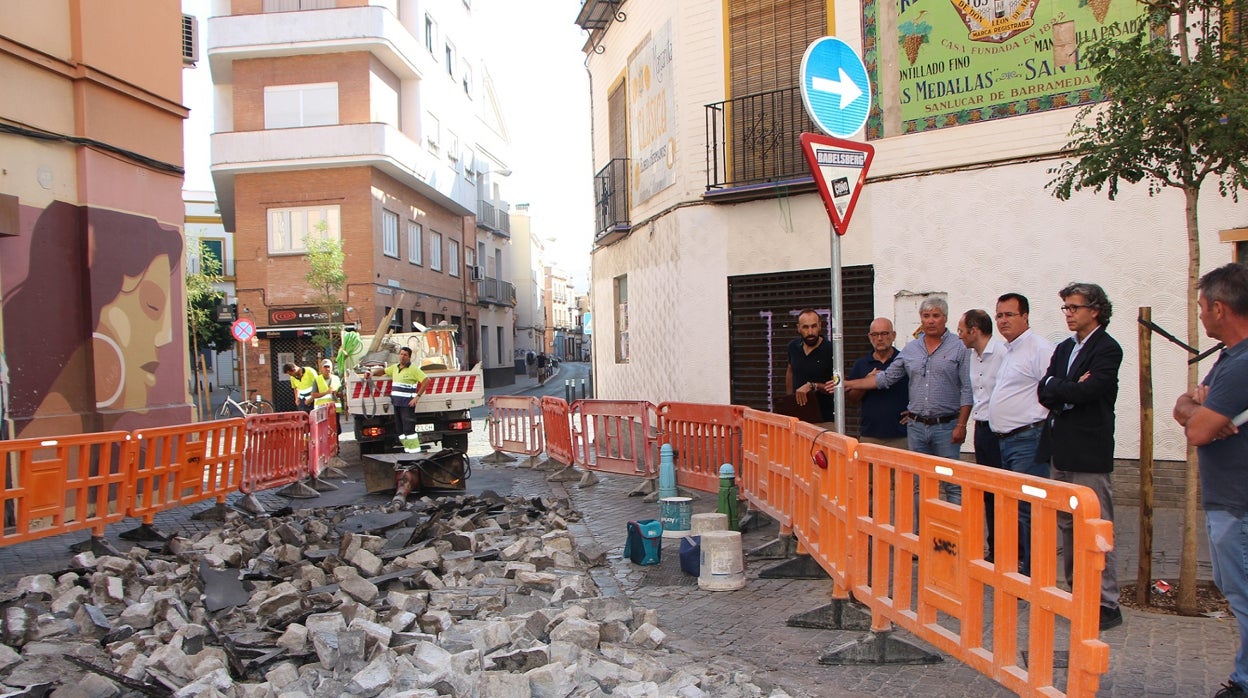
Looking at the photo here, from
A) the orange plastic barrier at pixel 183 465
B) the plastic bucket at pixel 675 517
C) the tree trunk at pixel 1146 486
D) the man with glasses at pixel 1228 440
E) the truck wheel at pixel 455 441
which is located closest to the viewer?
the man with glasses at pixel 1228 440

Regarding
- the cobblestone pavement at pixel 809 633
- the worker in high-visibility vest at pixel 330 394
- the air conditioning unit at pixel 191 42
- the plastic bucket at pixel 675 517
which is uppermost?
the air conditioning unit at pixel 191 42

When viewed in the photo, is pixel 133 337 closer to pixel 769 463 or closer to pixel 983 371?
pixel 769 463

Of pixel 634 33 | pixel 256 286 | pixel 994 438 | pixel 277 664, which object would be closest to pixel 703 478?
pixel 994 438

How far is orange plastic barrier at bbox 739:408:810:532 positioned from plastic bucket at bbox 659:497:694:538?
536 millimetres

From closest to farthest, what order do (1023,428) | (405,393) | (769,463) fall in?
(1023,428)
(769,463)
(405,393)

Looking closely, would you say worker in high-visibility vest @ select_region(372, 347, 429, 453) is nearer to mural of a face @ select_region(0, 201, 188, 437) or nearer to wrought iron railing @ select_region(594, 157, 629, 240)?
mural of a face @ select_region(0, 201, 188, 437)

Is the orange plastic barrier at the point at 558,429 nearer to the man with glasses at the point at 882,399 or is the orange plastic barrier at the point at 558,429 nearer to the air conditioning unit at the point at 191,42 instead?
the man with glasses at the point at 882,399

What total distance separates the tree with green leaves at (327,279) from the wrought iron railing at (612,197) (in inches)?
515

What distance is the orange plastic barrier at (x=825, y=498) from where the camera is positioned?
497 centimetres

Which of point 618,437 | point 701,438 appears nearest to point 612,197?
point 618,437

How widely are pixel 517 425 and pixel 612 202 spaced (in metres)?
5.05

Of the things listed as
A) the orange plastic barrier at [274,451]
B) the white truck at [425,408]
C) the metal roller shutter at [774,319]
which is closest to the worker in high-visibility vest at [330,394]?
the white truck at [425,408]

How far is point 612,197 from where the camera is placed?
57.2 ft

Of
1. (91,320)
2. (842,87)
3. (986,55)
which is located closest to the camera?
(842,87)
